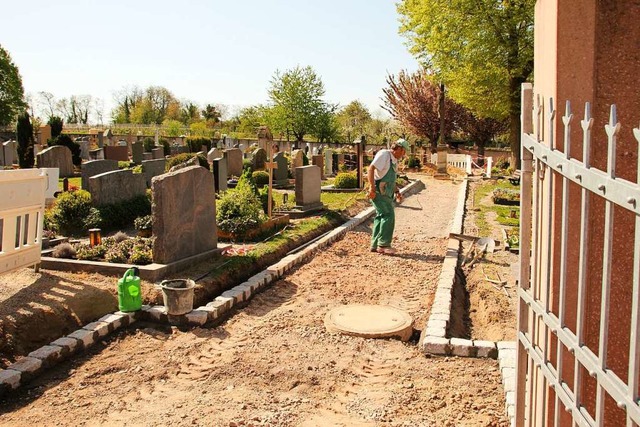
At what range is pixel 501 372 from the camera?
17.0ft

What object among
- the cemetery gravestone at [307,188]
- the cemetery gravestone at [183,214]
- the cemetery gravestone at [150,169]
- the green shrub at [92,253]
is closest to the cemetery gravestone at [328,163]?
the cemetery gravestone at [150,169]

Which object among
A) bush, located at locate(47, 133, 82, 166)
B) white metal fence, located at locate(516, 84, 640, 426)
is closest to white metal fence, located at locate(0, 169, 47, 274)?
white metal fence, located at locate(516, 84, 640, 426)

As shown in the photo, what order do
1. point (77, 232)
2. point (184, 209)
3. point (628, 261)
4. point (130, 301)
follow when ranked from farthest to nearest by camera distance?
point (77, 232), point (184, 209), point (130, 301), point (628, 261)

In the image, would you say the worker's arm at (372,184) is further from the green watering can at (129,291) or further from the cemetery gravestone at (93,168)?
the cemetery gravestone at (93,168)

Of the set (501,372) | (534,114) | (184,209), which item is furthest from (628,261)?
(184,209)

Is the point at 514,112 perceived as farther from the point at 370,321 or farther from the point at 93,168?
the point at 370,321

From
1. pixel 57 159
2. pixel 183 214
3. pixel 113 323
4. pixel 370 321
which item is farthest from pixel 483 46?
pixel 113 323

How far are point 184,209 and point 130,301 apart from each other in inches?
81.9

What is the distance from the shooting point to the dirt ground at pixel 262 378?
4.55 m

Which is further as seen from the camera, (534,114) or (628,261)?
(534,114)

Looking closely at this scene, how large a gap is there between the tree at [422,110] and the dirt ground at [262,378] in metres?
42.5

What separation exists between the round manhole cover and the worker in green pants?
9.74 feet

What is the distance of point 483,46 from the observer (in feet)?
81.6

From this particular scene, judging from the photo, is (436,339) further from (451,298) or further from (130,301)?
(130,301)
